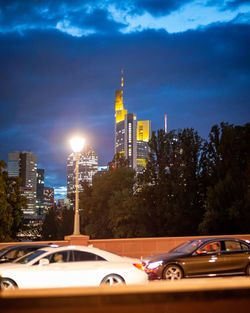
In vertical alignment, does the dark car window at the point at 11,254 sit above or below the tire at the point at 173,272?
above

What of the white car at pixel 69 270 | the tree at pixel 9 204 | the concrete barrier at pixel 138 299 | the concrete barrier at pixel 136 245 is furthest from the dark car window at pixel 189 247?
the tree at pixel 9 204

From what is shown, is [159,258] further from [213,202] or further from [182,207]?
[182,207]

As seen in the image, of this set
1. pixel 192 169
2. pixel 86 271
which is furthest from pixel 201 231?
pixel 86 271

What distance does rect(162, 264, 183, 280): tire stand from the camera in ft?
43.8

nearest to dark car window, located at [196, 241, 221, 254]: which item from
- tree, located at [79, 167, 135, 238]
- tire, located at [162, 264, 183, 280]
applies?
tire, located at [162, 264, 183, 280]

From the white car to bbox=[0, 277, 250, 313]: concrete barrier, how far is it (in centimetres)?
638

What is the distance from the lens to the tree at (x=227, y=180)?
37.3m

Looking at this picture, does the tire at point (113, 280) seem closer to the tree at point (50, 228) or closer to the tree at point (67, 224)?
the tree at point (67, 224)

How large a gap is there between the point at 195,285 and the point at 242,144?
134 feet

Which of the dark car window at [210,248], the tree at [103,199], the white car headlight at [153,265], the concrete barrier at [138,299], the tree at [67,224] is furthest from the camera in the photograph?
the tree at [67,224]

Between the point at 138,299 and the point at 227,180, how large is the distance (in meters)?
36.3

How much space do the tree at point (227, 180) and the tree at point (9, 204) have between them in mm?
16927

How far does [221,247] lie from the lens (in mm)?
14008

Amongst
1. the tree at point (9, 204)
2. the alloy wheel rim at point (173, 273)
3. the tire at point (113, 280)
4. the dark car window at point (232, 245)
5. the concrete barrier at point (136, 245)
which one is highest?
the tree at point (9, 204)
